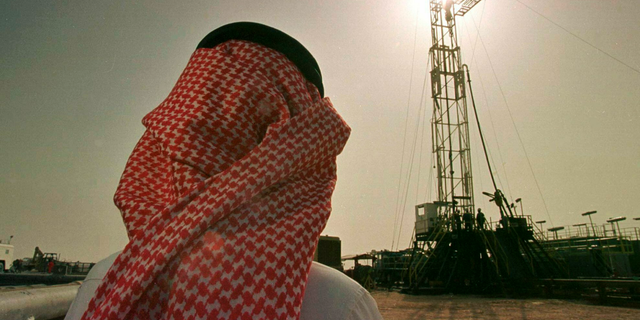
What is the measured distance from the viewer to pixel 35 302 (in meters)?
2.45

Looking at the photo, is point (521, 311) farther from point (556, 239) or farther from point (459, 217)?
point (556, 239)

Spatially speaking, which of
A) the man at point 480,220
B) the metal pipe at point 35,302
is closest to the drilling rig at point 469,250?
the man at point 480,220

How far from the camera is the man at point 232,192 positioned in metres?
0.76

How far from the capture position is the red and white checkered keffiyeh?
2.49 feet

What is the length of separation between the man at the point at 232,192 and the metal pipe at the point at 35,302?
1569mm

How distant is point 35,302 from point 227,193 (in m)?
2.45

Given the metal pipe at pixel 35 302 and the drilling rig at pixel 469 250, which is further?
the drilling rig at pixel 469 250

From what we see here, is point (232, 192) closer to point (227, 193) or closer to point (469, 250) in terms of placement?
point (227, 193)

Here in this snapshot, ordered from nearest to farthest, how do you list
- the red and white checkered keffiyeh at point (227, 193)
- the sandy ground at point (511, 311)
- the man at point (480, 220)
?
1. the red and white checkered keffiyeh at point (227, 193)
2. the sandy ground at point (511, 311)
3. the man at point (480, 220)

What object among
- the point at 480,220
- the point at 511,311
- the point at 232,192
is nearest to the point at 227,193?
the point at 232,192

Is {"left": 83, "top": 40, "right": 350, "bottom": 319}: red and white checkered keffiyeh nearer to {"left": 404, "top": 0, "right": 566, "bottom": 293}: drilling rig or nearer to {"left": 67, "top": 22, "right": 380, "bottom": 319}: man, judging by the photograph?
{"left": 67, "top": 22, "right": 380, "bottom": 319}: man

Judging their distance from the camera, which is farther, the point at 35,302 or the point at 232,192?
the point at 35,302

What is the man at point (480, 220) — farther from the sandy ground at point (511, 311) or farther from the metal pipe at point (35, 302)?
the metal pipe at point (35, 302)

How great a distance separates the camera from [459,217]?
55.0ft
